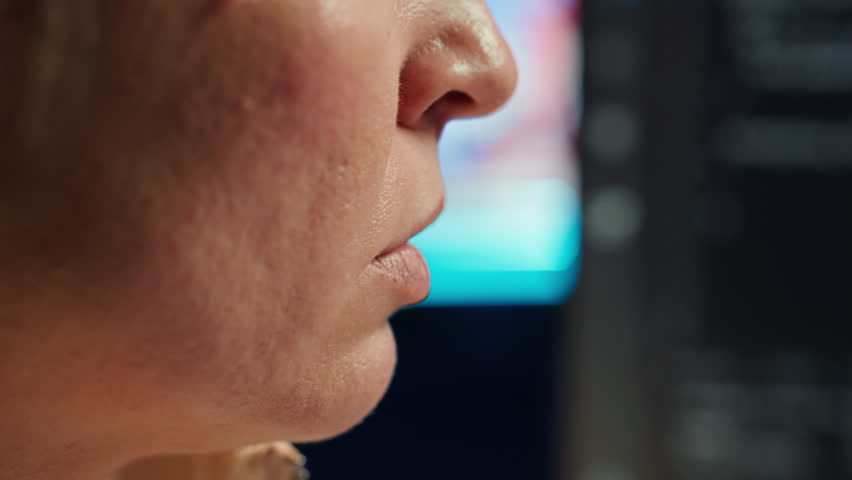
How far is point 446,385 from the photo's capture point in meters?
2.12

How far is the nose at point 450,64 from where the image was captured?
35 cm

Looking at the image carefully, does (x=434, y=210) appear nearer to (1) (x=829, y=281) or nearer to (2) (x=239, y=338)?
(2) (x=239, y=338)

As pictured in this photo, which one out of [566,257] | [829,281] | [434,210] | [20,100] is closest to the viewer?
[20,100]

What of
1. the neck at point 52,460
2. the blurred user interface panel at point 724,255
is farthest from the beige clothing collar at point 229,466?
the blurred user interface panel at point 724,255

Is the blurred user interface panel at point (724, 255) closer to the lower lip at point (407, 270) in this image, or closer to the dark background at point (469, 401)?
the dark background at point (469, 401)

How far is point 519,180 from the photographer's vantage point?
188 centimetres

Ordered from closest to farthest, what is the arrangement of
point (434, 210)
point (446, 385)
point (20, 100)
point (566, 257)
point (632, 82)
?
point (20, 100) < point (434, 210) < point (632, 82) < point (566, 257) < point (446, 385)

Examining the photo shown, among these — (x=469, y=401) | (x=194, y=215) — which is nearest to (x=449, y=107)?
(x=194, y=215)

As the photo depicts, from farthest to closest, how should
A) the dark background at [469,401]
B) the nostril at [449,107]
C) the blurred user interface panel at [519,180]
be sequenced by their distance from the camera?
1. the dark background at [469,401]
2. the blurred user interface panel at [519,180]
3. the nostril at [449,107]

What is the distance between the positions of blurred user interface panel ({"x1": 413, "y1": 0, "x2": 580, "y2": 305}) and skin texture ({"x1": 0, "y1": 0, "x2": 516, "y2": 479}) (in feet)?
4.95

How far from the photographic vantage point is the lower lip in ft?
1.17

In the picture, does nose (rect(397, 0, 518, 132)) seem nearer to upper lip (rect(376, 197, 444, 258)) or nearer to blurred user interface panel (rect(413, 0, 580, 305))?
upper lip (rect(376, 197, 444, 258))

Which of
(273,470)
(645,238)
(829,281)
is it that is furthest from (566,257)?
(273,470)

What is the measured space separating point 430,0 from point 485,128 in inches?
61.3
